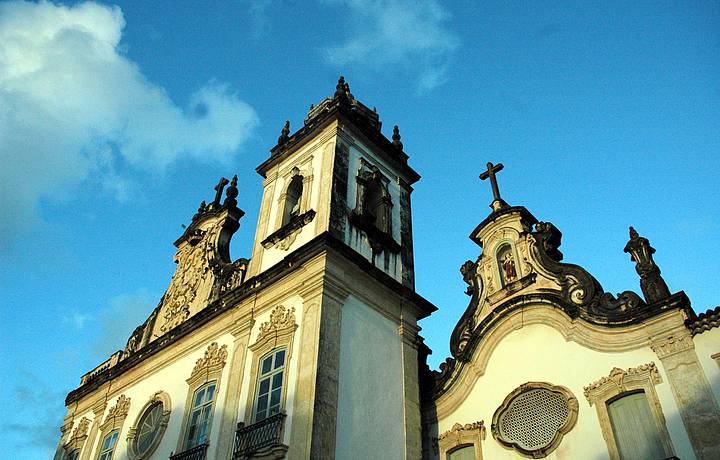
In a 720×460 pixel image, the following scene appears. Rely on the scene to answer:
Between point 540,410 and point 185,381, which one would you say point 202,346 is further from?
point 540,410

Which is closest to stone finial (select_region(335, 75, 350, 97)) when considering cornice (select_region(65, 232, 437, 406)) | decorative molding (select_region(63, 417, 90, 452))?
cornice (select_region(65, 232, 437, 406))

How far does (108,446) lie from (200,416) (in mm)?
4454

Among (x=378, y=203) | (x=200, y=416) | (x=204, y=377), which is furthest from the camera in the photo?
(x=378, y=203)

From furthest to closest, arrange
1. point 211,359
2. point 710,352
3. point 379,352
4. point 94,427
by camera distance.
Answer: point 94,427
point 211,359
point 379,352
point 710,352

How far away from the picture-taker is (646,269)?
43.0ft

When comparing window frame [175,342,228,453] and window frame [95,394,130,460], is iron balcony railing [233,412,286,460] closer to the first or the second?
window frame [175,342,228,453]

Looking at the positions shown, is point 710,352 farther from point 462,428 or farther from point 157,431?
point 157,431

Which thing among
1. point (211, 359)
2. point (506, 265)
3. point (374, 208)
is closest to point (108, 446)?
point (211, 359)

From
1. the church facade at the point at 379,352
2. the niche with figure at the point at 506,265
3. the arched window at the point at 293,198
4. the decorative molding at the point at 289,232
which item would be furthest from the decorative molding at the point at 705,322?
the arched window at the point at 293,198

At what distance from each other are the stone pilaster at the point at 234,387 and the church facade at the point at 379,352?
37 millimetres

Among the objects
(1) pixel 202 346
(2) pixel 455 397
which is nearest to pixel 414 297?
(2) pixel 455 397

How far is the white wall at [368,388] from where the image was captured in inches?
494

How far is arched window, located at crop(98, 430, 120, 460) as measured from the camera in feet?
56.7

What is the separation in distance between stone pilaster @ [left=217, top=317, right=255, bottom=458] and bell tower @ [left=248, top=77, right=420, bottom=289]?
6.16 ft
